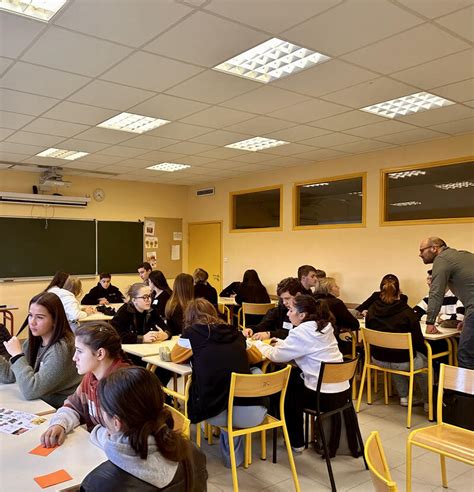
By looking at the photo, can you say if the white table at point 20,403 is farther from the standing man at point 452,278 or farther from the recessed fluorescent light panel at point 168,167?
the recessed fluorescent light panel at point 168,167

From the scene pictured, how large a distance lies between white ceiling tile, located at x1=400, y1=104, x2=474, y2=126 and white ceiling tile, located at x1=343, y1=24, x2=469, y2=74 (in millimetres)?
1270

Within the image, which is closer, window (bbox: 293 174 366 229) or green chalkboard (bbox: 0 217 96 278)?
window (bbox: 293 174 366 229)

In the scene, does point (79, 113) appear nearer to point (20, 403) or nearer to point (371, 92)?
point (371, 92)

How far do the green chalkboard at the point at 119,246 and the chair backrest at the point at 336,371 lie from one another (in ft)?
20.6

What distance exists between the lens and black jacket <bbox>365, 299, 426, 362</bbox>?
412 centimetres

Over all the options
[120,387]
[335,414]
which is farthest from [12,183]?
[120,387]

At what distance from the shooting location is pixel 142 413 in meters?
1.38

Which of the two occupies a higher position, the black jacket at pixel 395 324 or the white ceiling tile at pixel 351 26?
the white ceiling tile at pixel 351 26

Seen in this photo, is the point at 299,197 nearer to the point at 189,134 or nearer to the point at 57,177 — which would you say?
the point at 189,134

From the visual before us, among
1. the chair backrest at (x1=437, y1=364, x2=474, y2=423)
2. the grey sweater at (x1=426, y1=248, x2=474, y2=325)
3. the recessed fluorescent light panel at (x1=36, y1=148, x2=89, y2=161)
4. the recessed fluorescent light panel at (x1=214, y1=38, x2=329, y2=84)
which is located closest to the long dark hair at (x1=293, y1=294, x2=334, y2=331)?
the chair backrest at (x1=437, y1=364, x2=474, y2=423)

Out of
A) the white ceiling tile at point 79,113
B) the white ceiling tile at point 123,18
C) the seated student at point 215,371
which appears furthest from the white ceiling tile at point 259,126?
the seated student at point 215,371

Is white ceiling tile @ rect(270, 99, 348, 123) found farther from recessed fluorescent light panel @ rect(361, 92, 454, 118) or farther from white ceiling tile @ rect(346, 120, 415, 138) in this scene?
white ceiling tile @ rect(346, 120, 415, 138)

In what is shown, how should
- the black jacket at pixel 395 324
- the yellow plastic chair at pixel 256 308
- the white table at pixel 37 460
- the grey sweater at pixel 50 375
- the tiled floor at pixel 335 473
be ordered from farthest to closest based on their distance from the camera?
1. the yellow plastic chair at pixel 256 308
2. the black jacket at pixel 395 324
3. the tiled floor at pixel 335 473
4. the grey sweater at pixel 50 375
5. the white table at pixel 37 460

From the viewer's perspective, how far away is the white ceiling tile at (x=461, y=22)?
2559 mm
